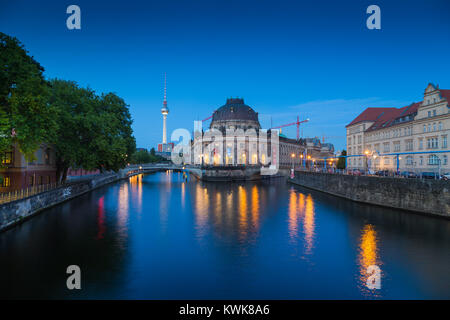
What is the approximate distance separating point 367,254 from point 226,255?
32.3ft

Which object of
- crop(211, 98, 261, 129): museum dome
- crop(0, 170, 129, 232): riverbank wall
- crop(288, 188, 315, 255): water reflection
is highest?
crop(211, 98, 261, 129): museum dome

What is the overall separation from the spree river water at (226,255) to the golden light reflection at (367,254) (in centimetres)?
7

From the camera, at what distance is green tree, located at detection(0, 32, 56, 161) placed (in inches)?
912

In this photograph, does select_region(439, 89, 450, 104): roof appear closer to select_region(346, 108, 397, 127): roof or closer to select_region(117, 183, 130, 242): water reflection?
select_region(346, 108, 397, 127): roof

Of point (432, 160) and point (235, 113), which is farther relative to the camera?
point (235, 113)

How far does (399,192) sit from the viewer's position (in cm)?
3403

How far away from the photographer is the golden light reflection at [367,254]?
50.1 feet

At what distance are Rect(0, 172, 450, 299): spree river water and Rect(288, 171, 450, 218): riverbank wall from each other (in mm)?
1515

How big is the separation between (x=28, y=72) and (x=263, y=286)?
86.7ft

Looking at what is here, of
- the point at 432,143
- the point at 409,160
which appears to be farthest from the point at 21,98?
the point at 432,143

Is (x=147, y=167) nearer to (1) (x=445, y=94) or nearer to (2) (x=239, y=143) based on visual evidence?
(2) (x=239, y=143)

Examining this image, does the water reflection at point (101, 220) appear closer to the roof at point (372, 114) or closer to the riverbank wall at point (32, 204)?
the riverbank wall at point (32, 204)

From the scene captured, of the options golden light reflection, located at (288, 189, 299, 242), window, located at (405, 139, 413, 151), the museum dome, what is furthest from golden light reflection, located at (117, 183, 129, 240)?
the museum dome
